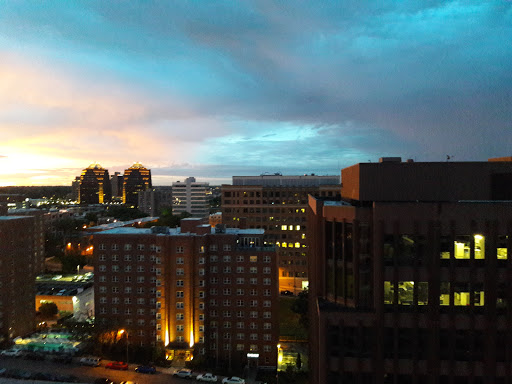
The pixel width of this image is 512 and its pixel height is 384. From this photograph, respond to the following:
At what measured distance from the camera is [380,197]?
102 ft

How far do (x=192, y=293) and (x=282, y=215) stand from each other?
5145 centimetres

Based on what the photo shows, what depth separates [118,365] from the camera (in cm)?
5434

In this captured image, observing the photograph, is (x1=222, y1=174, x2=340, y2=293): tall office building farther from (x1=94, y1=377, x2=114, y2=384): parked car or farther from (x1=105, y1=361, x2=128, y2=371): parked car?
(x1=94, y1=377, x2=114, y2=384): parked car

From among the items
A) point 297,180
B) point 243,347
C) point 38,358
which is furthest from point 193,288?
point 297,180

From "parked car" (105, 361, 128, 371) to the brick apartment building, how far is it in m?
4.48

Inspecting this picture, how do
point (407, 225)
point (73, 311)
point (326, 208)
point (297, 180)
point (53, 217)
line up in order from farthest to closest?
1. point (53, 217)
2. point (297, 180)
3. point (73, 311)
4. point (326, 208)
5. point (407, 225)

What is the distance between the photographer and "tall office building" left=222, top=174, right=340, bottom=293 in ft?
335

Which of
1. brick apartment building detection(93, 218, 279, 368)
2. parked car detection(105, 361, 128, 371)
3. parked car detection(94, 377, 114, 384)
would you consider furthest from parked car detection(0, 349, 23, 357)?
parked car detection(94, 377, 114, 384)

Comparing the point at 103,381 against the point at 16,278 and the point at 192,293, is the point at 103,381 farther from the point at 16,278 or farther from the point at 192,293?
the point at 16,278

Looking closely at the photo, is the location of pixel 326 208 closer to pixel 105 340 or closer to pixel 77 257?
pixel 105 340

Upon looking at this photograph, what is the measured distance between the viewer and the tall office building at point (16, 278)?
65250mm

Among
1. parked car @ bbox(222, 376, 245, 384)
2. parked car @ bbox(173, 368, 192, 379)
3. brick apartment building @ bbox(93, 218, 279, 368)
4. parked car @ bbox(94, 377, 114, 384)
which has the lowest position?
parked car @ bbox(222, 376, 245, 384)

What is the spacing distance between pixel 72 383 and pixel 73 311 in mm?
35698

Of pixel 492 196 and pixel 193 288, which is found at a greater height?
pixel 492 196
